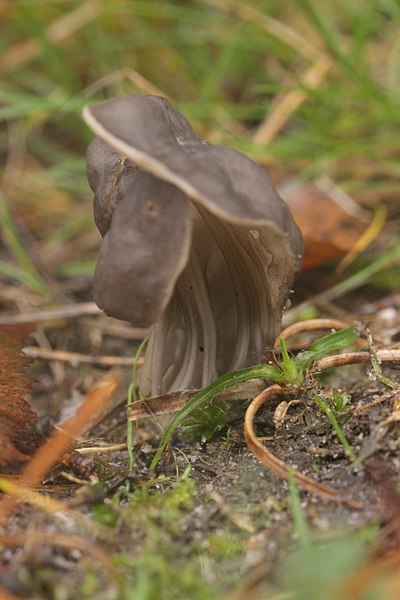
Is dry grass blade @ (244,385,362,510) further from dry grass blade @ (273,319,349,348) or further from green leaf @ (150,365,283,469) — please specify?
dry grass blade @ (273,319,349,348)

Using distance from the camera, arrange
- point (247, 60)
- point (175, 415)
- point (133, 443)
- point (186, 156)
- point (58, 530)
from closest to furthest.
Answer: point (58, 530), point (186, 156), point (175, 415), point (133, 443), point (247, 60)

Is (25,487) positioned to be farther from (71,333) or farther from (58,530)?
(71,333)

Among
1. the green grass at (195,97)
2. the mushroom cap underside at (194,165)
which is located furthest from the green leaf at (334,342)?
the mushroom cap underside at (194,165)

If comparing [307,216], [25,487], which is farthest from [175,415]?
[307,216]

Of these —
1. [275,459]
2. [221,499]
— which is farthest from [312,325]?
[221,499]

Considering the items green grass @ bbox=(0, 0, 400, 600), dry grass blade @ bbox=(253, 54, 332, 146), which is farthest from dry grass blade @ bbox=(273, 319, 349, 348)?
dry grass blade @ bbox=(253, 54, 332, 146)

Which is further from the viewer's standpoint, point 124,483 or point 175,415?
point 175,415

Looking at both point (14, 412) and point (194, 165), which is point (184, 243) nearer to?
point (194, 165)

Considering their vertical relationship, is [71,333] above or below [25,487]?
below
